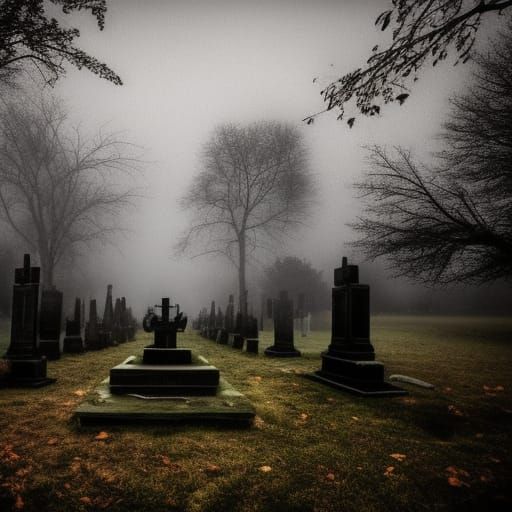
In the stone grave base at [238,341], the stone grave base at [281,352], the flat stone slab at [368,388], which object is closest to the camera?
the flat stone slab at [368,388]

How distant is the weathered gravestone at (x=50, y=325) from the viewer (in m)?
9.23

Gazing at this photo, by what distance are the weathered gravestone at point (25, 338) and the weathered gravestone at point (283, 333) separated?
6.43 m

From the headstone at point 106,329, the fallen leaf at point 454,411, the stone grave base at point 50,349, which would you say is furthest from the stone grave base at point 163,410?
the headstone at point 106,329

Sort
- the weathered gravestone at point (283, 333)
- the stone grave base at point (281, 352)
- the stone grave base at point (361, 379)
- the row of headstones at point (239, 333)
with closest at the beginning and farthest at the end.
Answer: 1. the stone grave base at point (361, 379)
2. the stone grave base at point (281, 352)
3. the weathered gravestone at point (283, 333)
4. the row of headstones at point (239, 333)

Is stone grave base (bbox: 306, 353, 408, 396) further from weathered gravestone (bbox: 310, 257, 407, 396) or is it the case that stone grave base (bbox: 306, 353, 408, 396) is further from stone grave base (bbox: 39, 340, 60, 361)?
stone grave base (bbox: 39, 340, 60, 361)

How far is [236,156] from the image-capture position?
71.5 ft

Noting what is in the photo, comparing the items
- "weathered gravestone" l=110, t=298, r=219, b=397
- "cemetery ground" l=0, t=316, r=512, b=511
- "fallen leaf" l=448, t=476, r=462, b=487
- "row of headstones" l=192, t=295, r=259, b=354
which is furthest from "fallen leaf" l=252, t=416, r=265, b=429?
"row of headstones" l=192, t=295, r=259, b=354

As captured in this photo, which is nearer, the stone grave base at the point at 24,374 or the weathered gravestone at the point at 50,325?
the stone grave base at the point at 24,374

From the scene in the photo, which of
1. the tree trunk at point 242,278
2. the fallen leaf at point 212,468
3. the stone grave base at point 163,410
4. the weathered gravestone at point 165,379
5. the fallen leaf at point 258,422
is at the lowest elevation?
the fallen leaf at point 258,422

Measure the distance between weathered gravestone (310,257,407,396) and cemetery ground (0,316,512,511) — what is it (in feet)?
1.58

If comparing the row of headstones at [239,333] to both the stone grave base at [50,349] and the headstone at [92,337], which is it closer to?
the headstone at [92,337]

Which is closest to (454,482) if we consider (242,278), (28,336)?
(28,336)

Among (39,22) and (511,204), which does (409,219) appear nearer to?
(511,204)

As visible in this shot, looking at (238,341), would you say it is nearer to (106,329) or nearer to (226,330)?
(226,330)
